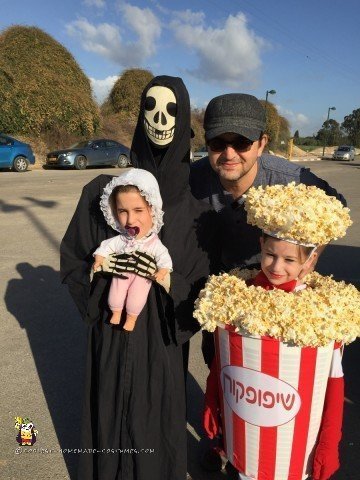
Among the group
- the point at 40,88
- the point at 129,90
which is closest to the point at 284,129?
the point at 129,90

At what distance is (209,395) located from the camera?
2.07 m

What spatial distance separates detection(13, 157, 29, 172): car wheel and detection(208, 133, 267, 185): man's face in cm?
1470

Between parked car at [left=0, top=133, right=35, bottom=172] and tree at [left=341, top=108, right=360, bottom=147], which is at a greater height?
tree at [left=341, top=108, right=360, bottom=147]

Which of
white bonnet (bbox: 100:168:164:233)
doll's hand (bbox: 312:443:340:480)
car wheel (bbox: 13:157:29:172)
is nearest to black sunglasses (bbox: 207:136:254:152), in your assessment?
white bonnet (bbox: 100:168:164:233)

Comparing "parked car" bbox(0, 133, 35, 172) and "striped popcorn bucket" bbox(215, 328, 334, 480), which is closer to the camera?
"striped popcorn bucket" bbox(215, 328, 334, 480)

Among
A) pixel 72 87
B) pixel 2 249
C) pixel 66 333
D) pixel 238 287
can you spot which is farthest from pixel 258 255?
pixel 72 87

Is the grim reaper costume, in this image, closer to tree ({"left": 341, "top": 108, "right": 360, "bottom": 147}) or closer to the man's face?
the man's face

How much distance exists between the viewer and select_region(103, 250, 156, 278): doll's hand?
1910mm

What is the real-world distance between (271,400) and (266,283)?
19.4 inches

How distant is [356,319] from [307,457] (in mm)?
653

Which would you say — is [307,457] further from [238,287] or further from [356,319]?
[238,287]

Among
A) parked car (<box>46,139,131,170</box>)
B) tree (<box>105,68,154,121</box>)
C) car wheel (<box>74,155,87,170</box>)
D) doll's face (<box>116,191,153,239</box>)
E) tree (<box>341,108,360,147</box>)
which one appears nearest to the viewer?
doll's face (<box>116,191,153,239</box>)

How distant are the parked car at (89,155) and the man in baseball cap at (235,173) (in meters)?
14.6

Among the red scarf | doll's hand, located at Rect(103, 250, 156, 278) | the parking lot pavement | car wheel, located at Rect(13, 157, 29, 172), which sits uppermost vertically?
car wheel, located at Rect(13, 157, 29, 172)
